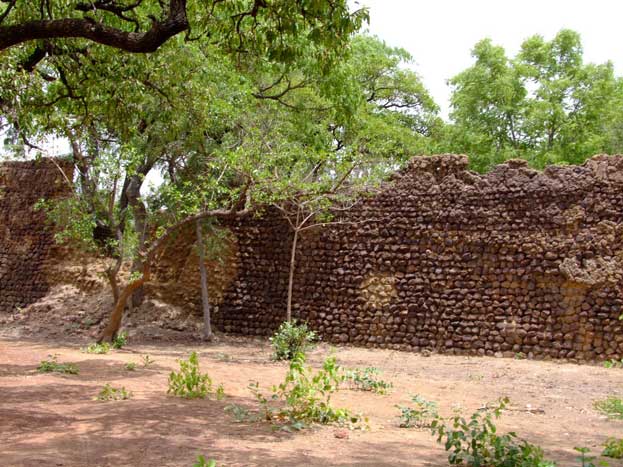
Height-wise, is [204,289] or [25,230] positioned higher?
[25,230]

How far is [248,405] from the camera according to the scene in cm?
603

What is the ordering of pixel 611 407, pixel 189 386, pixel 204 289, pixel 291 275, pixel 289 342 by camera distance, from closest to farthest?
pixel 189 386, pixel 611 407, pixel 289 342, pixel 291 275, pixel 204 289

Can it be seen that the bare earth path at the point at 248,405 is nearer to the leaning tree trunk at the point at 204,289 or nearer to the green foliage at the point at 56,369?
the green foliage at the point at 56,369

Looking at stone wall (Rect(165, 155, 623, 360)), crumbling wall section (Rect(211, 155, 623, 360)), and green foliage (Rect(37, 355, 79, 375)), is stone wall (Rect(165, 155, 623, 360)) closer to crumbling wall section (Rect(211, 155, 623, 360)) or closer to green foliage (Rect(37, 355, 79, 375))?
crumbling wall section (Rect(211, 155, 623, 360))

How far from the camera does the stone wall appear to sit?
991cm

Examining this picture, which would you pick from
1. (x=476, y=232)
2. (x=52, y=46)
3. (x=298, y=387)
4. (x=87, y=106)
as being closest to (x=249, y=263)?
(x=476, y=232)

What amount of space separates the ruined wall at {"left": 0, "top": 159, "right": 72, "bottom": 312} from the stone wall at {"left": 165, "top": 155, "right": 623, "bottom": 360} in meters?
5.28

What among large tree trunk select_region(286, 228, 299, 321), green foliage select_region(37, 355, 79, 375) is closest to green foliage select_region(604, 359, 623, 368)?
large tree trunk select_region(286, 228, 299, 321)

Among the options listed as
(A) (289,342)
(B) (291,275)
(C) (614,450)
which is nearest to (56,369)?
(A) (289,342)

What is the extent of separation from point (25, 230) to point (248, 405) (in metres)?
11.8

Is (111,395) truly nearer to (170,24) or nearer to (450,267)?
(170,24)

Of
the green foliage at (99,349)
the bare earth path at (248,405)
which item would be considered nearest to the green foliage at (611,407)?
the bare earth path at (248,405)

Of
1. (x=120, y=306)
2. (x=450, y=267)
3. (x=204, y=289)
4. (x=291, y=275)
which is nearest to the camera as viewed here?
(x=450, y=267)

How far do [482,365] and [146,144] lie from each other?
23.2 feet
